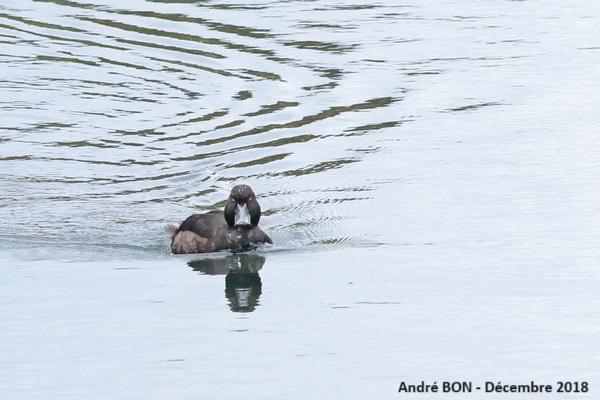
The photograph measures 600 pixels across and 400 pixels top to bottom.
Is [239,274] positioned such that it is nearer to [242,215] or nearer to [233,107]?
[242,215]

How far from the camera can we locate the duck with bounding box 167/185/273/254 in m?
15.5

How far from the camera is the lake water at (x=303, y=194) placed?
11250mm

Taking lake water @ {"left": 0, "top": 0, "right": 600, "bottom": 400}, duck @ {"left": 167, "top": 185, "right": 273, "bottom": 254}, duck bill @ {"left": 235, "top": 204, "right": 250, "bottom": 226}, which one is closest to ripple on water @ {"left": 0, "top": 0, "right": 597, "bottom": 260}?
lake water @ {"left": 0, "top": 0, "right": 600, "bottom": 400}

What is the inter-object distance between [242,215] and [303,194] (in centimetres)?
224

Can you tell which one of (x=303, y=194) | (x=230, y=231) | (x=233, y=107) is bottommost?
(x=233, y=107)

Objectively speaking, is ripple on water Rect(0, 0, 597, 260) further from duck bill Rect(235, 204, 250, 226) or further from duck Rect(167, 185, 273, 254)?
duck bill Rect(235, 204, 250, 226)

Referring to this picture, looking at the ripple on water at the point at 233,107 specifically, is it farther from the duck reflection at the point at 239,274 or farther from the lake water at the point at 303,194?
the duck reflection at the point at 239,274

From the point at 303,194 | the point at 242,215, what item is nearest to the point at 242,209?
the point at 242,215

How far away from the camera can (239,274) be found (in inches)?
579

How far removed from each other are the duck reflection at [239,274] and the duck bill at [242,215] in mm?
331

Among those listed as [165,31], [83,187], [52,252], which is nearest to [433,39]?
[165,31]

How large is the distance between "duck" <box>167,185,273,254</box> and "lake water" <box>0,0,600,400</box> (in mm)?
190

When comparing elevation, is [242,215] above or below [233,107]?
above

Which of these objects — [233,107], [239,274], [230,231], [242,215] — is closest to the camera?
[239,274]
